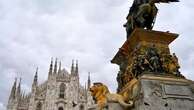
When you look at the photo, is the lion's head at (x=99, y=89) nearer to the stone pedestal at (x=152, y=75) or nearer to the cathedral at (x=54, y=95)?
the stone pedestal at (x=152, y=75)

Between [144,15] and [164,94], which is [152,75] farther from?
[144,15]

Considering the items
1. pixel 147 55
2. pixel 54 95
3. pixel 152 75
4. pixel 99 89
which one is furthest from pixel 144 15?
pixel 54 95

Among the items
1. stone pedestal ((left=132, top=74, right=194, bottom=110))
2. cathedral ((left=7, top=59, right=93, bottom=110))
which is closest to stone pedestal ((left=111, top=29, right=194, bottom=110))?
stone pedestal ((left=132, top=74, right=194, bottom=110))

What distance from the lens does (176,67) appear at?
4.54 m

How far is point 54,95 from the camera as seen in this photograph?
61.3m

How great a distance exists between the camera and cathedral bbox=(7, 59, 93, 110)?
60594 millimetres

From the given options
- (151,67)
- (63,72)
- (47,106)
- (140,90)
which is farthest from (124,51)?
(63,72)

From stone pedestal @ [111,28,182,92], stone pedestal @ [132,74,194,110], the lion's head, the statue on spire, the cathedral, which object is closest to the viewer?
stone pedestal @ [132,74,194,110]

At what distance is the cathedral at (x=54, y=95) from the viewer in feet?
199

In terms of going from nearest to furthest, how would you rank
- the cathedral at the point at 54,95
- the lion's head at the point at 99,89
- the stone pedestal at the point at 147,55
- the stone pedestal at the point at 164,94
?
the stone pedestal at the point at 164,94 < the stone pedestal at the point at 147,55 < the lion's head at the point at 99,89 < the cathedral at the point at 54,95

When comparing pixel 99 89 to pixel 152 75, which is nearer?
pixel 152 75

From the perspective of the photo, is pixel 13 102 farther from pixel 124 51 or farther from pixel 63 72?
pixel 124 51

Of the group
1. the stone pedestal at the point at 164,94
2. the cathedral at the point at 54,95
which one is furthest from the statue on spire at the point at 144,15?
the cathedral at the point at 54,95

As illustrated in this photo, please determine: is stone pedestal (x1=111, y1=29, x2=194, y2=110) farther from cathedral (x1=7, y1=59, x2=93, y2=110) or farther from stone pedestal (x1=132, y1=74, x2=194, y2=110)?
cathedral (x1=7, y1=59, x2=93, y2=110)
